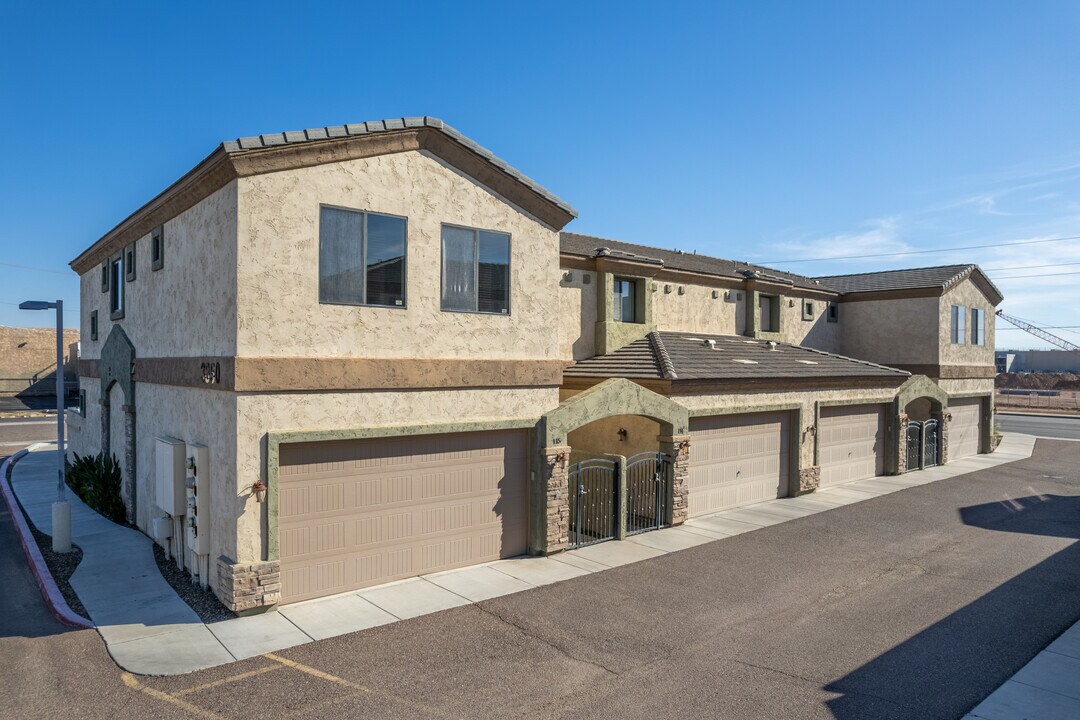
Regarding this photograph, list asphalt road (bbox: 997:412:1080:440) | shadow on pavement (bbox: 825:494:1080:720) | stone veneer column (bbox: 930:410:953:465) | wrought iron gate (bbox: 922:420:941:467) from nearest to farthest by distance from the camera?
1. shadow on pavement (bbox: 825:494:1080:720)
2. wrought iron gate (bbox: 922:420:941:467)
3. stone veneer column (bbox: 930:410:953:465)
4. asphalt road (bbox: 997:412:1080:440)

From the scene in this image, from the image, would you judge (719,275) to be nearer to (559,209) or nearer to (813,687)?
(559,209)

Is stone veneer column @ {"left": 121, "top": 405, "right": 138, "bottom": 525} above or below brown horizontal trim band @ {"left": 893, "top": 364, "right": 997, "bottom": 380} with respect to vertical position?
below

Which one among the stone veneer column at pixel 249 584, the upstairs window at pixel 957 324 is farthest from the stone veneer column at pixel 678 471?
the upstairs window at pixel 957 324

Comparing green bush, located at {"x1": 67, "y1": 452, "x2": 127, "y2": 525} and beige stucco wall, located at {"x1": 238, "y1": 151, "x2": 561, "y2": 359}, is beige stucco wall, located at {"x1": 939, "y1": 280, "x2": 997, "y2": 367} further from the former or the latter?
green bush, located at {"x1": 67, "y1": 452, "x2": 127, "y2": 525}

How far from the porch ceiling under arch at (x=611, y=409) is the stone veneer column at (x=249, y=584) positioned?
564 centimetres

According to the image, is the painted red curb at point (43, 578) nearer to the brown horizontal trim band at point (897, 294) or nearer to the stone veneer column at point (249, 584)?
the stone veneer column at point (249, 584)

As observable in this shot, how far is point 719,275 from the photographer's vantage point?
24219 mm

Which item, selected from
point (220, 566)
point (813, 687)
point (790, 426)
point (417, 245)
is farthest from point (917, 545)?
point (220, 566)

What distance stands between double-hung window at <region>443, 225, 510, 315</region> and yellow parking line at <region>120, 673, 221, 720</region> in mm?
7275

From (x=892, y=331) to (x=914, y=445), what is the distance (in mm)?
5272

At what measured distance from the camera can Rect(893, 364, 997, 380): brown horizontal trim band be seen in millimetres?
27625

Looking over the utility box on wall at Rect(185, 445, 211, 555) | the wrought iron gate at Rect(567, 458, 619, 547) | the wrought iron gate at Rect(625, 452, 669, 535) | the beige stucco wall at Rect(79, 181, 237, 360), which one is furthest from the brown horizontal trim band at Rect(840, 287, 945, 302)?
the utility box on wall at Rect(185, 445, 211, 555)

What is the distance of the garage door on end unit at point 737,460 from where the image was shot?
18078 mm

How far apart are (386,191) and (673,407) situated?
8.66 meters
